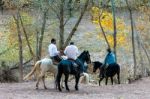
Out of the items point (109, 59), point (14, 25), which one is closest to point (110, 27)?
point (14, 25)

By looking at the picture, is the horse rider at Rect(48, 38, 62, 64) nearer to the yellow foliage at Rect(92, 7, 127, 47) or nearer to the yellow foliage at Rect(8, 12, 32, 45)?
the yellow foliage at Rect(92, 7, 127, 47)

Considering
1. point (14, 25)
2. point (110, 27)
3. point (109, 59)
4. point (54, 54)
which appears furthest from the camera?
point (110, 27)

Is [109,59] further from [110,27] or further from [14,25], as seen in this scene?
[110,27]

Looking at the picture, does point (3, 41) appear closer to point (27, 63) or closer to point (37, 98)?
point (27, 63)

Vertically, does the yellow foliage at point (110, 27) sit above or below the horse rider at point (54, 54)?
above

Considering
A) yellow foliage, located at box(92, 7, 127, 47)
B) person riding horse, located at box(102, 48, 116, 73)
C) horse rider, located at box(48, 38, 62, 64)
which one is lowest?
person riding horse, located at box(102, 48, 116, 73)

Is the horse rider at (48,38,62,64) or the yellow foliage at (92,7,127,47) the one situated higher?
the yellow foliage at (92,7,127,47)

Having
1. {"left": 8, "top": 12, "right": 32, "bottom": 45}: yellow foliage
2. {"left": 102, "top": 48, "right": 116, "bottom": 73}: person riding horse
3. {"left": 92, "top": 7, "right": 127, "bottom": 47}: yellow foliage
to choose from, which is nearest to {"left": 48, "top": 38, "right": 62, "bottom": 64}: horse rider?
{"left": 102, "top": 48, "right": 116, "bottom": 73}: person riding horse

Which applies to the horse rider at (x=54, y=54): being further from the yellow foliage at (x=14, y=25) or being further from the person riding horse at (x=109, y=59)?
the yellow foliage at (x=14, y=25)

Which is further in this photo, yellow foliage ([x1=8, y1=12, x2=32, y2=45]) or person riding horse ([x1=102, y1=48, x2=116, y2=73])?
yellow foliage ([x1=8, y1=12, x2=32, y2=45])

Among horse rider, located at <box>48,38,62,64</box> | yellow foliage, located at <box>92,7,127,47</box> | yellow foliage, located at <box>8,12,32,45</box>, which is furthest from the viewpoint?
yellow foliage, located at <box>92,7,127,47</box>

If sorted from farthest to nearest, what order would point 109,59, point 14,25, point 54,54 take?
point 14,25 < point 109,59 < point 54,54

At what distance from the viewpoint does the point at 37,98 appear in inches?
757

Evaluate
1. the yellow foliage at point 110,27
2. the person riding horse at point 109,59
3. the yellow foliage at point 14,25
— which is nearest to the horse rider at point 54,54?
the person riding horse at point 109,59
